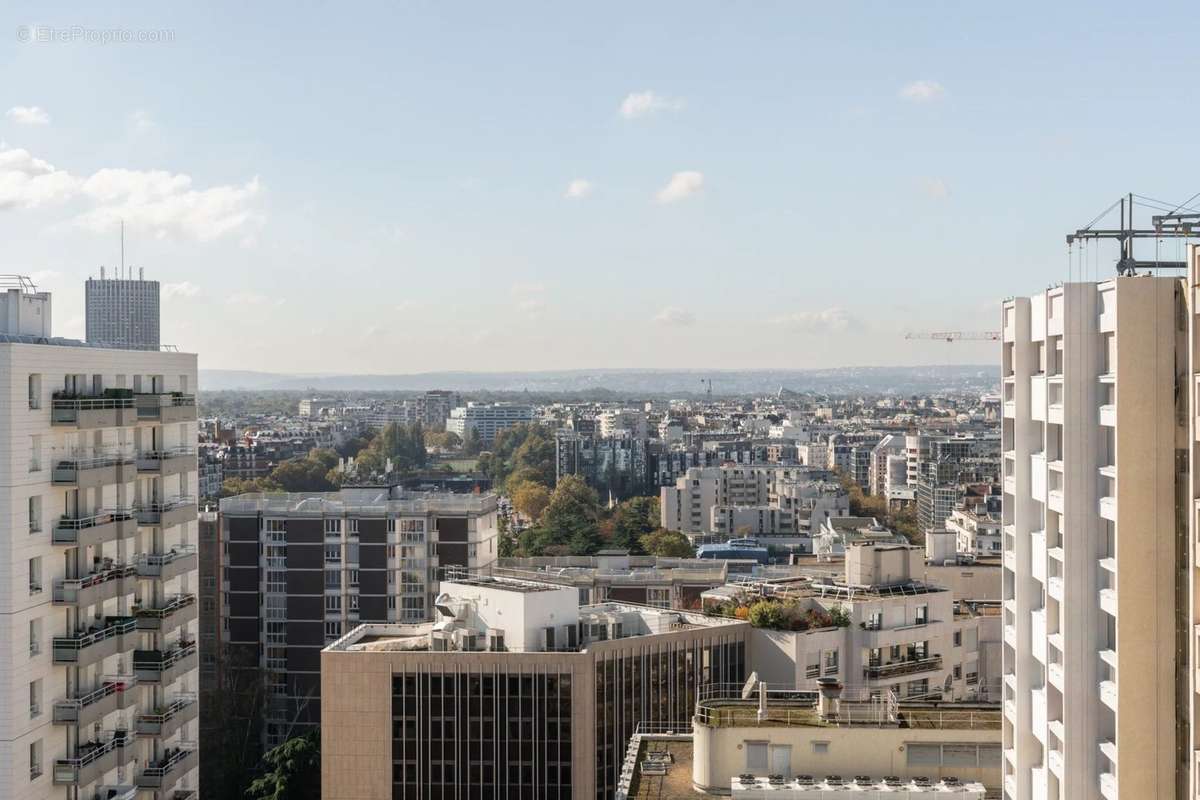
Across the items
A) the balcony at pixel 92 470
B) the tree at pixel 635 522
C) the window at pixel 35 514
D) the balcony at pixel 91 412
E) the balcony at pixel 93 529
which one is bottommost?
the tree at pixel 635 522

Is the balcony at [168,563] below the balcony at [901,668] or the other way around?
the other way around

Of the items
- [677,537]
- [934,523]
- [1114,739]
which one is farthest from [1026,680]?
[934,523]

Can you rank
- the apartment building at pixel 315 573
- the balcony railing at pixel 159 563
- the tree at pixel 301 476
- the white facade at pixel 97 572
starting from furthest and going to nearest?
1. the tree at pixel 301 476
2. the apartment building at pixel 315 573
3. the balcony railing at pixel 159 563
4. the white facade at pixel 97 572

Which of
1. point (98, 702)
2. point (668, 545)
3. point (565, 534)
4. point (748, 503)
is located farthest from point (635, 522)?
point (98, 702)

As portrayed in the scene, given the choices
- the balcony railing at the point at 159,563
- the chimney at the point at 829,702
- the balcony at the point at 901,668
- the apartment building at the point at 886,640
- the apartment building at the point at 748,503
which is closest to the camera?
the chimney at the point at 829,702

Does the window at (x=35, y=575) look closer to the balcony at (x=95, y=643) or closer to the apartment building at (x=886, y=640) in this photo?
the balcony at (x=95, y=643)

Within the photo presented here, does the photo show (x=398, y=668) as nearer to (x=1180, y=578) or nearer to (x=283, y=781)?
(x=283, y=781)

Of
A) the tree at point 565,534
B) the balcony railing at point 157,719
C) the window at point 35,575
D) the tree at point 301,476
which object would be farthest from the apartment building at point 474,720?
the tree at point 301,476

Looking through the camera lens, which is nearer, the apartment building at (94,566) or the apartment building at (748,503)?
the apartment building at (94,566)
